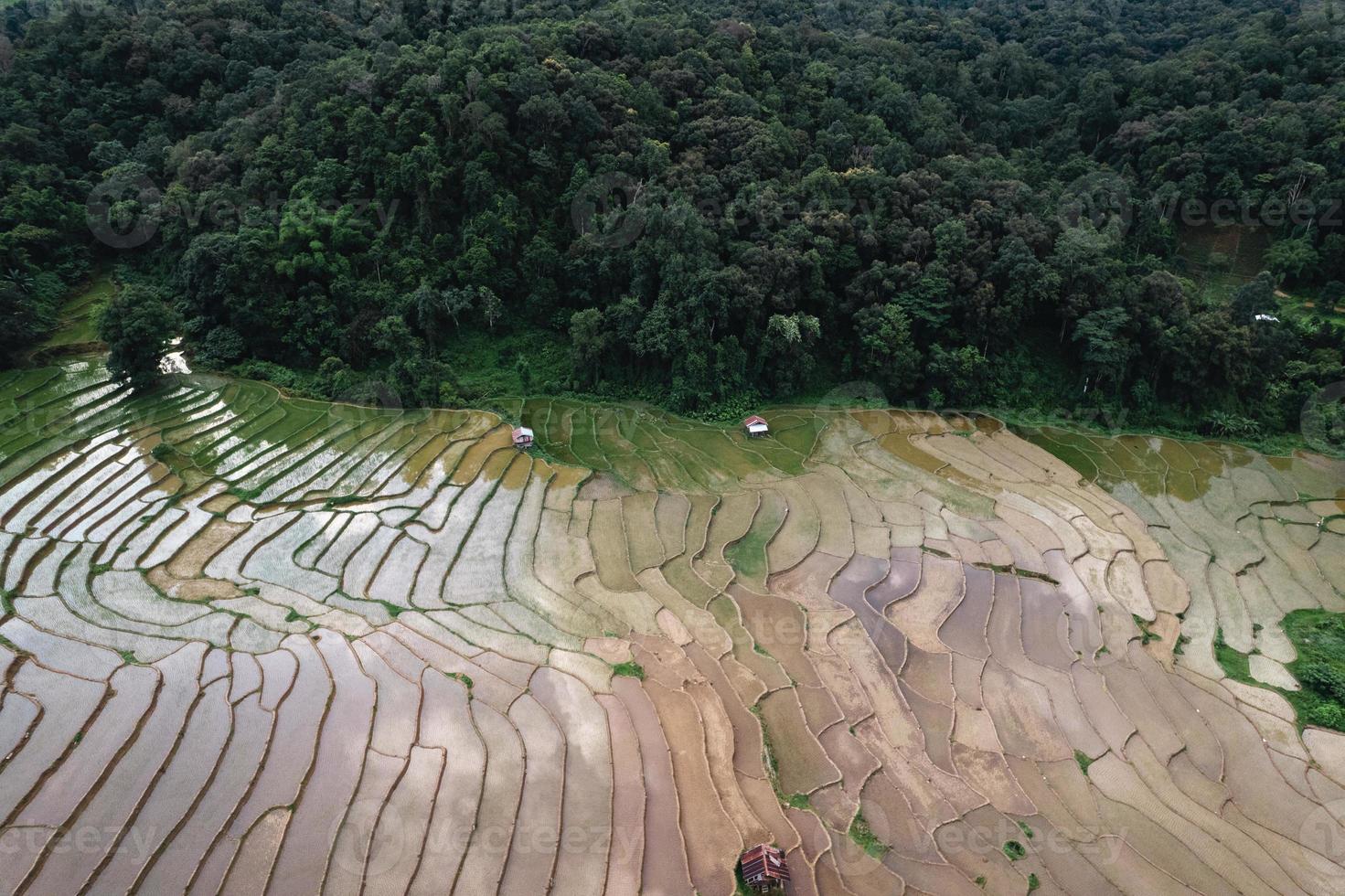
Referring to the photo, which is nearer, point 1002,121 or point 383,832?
point 383,832

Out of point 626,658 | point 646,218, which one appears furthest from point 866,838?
point 646,218

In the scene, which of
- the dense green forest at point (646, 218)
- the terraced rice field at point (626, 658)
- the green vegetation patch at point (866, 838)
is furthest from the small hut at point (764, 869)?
the dense green forest at point (646, 218)

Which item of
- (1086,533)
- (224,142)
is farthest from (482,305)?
A: (1086,533)

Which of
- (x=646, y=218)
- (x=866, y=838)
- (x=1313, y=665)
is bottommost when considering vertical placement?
(x=1313, y=665)

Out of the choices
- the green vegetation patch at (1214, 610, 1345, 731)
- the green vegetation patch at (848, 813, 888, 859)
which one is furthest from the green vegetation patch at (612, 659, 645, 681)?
the green vegetation patch at (1214, 610, 1345, 731)

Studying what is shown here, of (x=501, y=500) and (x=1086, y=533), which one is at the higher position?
(x=501, y=500)

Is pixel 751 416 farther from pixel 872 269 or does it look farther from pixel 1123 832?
pixel 1123 832

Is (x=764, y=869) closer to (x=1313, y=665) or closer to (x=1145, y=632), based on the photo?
(x=1145, y=632)
